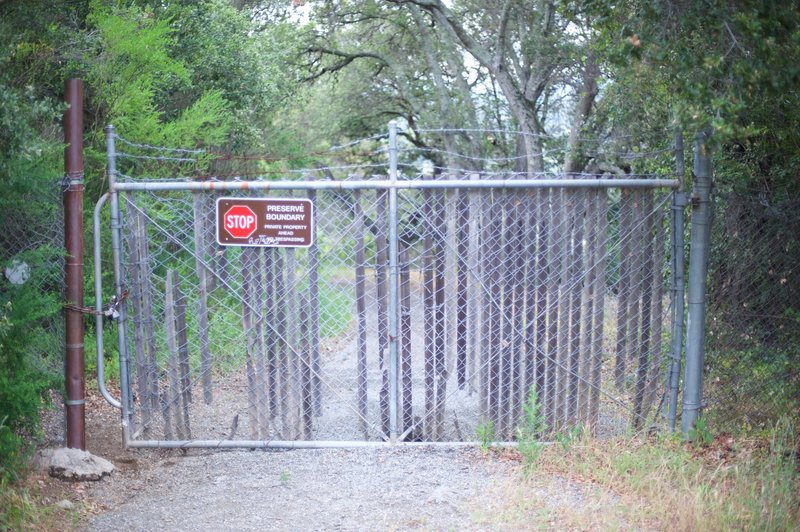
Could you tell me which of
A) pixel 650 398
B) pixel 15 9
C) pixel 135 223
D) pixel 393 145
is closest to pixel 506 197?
pixel 393 145

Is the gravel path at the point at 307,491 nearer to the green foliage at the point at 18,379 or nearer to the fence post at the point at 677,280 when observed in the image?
the green foliage at the point at 18,379

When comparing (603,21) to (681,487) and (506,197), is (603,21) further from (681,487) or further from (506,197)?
(681,487)

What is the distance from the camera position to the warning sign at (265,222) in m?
5.83

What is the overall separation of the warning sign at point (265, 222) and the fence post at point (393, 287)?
22.8 inches

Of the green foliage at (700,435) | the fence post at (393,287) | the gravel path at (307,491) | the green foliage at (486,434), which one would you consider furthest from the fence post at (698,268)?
the fence post at (393,287)

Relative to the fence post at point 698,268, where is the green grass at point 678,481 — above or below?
below

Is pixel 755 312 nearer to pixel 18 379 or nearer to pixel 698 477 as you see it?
pixel 698 477

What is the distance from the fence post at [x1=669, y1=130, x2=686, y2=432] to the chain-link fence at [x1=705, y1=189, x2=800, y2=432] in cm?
31

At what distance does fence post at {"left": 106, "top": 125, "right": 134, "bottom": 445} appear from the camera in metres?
5.94

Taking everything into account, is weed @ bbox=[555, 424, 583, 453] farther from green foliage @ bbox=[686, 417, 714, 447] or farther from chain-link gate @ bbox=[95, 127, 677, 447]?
green foliage @ bbox=[686, 417, 714, 447]

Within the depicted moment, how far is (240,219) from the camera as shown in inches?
232

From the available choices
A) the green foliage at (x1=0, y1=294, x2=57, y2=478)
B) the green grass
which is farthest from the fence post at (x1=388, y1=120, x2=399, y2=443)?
the green foliage at (x1=0, y1=294, x2=57, y2=478)

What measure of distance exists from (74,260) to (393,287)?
2.28 m

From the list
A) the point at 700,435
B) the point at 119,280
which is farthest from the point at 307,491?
the point at 700,435
